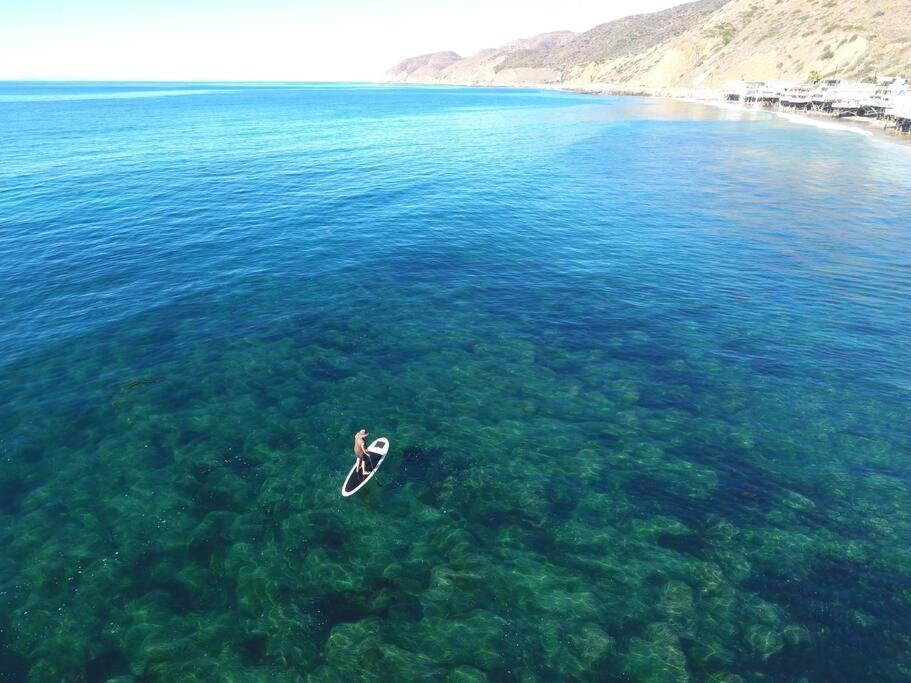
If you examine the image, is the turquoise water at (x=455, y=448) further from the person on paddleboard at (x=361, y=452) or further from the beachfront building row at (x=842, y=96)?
the beachfront building row at (x=842, y=96)

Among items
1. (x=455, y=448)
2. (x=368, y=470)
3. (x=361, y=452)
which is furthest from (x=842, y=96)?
(x=361, y=452)

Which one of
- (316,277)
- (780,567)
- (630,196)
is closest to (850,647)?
(780,567)

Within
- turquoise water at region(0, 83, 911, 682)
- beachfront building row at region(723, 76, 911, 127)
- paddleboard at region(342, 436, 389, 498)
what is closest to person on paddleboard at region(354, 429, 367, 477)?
paddleboard at region(342, 436, 389, 498)

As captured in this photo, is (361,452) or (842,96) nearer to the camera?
(361,452)

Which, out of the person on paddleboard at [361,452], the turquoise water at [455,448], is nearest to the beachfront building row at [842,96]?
the turquoise water at [455,448]

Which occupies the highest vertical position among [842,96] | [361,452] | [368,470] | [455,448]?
[842,96]

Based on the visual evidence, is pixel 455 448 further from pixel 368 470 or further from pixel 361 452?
pixel 361 452

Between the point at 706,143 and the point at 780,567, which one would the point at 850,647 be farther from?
the point at 706,143

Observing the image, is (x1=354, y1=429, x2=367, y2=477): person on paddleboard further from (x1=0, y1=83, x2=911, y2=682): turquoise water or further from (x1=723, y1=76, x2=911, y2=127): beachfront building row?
(x1=723, y1=76, x2=911, y2=127): beachfront building row
